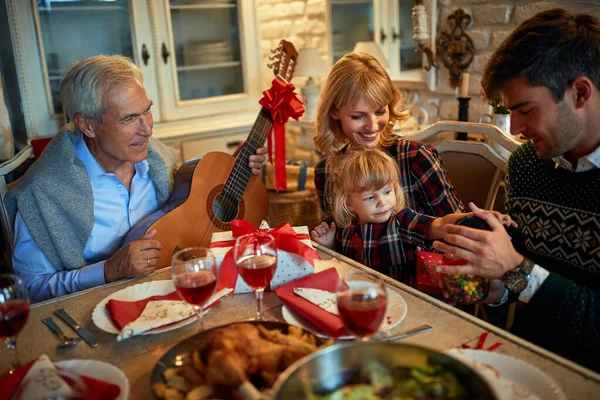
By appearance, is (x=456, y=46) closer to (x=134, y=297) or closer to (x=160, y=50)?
(x=160, y=50)

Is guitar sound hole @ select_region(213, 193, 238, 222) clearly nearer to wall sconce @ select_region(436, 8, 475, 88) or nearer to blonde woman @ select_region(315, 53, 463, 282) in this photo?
blonde woman @ select_region(315, 53, 463, 282)

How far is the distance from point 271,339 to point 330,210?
100cm

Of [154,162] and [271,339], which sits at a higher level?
[154,162]

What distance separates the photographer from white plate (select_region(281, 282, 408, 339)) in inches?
42.8

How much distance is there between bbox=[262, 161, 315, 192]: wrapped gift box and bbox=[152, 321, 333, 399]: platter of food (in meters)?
2.16

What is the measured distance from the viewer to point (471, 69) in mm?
2811

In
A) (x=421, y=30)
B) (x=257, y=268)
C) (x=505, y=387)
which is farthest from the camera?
(x=421, y=30)

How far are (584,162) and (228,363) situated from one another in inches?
39.3

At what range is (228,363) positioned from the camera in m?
0.83

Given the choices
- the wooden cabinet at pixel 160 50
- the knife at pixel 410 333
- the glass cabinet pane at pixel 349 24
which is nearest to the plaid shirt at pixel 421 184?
the knife at pixel 410 333

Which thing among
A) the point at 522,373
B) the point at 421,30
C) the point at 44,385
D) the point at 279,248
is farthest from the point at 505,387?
the point at 421,30

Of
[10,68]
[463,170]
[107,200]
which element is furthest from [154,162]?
[10,68]

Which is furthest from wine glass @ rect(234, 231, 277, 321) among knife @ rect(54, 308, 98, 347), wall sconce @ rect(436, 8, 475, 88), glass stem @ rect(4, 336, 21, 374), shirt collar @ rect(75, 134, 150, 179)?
wall sconce @ rect(436, 8, 475, 88)

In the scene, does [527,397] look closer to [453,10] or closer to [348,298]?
[348,298]
